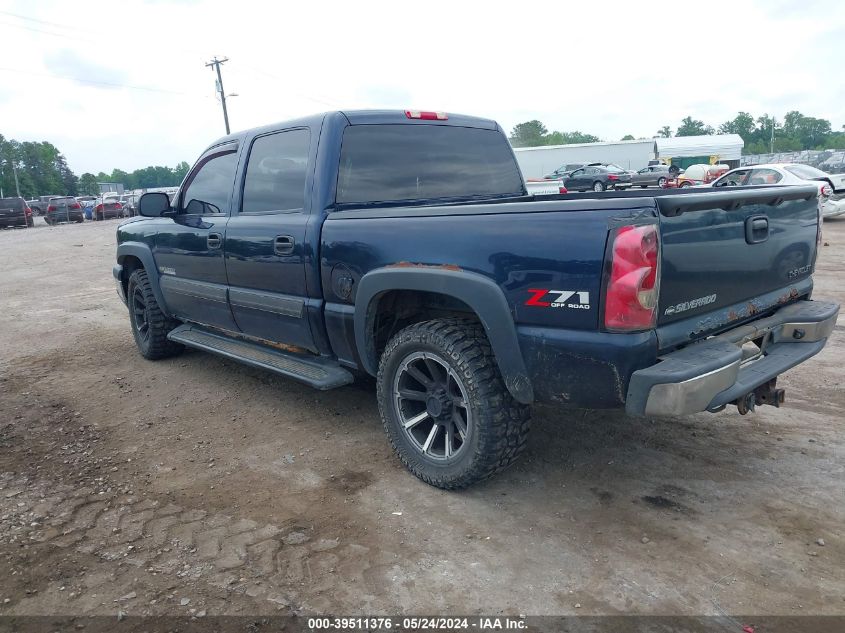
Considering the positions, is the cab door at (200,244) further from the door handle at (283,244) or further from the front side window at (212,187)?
the door handle at (283,244)

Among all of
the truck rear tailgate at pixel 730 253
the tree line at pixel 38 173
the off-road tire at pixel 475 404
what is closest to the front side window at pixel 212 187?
the off-road tire at pixel 475 404

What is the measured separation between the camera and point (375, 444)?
4000 mm

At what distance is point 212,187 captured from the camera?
4938 mm

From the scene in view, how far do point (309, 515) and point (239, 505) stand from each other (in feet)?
1.34

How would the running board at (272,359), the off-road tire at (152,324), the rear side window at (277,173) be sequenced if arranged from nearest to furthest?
the running board at (272,359)
the rear side window at (277,173)
the off-road tire at (152,324)

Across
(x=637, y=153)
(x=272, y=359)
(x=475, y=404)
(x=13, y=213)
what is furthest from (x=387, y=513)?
(x=637, y=153)

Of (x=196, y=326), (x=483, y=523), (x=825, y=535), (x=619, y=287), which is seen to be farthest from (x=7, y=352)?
(x=825, y=535)

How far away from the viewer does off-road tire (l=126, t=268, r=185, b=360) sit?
Result: 5.82m

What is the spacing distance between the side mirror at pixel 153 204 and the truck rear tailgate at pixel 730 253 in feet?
12.8

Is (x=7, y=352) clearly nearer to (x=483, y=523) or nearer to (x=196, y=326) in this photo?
(x=196, y=326)

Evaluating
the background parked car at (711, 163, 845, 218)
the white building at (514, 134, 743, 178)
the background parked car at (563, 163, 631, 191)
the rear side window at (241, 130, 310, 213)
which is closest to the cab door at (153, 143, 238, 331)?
the rear side window at (241, 130, 310, 213)

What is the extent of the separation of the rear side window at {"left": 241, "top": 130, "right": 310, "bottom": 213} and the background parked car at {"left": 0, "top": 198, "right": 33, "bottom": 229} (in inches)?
1270

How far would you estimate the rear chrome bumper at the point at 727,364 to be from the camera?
8.36ft

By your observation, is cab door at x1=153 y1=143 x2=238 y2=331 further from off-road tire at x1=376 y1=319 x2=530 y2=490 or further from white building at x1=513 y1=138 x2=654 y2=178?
white building at x1=513 y1=138 x2=654 y2=178
